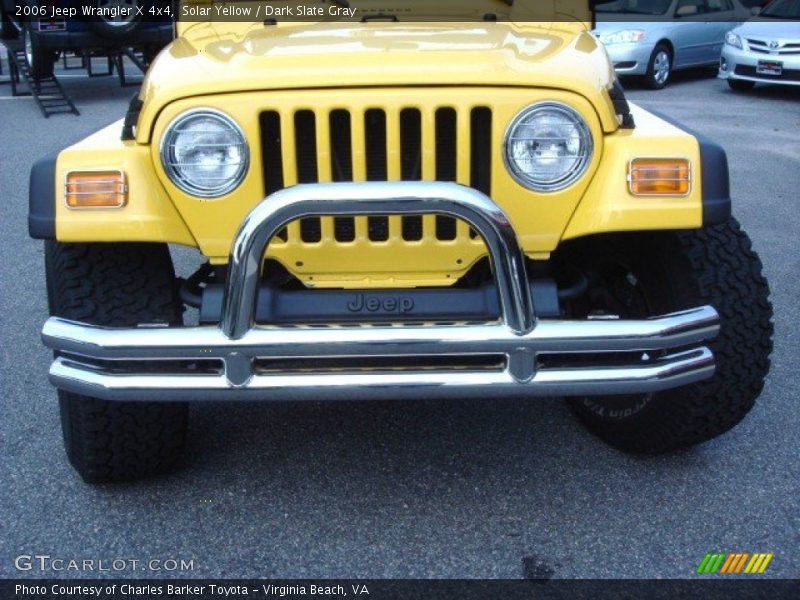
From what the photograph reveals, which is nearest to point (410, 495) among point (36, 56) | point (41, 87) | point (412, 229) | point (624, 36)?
point (412, 229)

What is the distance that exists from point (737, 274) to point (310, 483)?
4.65 ft

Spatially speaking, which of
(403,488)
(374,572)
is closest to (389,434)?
(403,488)

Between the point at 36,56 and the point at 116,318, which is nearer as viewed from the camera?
the point at 116,318

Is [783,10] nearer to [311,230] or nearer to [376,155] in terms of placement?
[376,155]

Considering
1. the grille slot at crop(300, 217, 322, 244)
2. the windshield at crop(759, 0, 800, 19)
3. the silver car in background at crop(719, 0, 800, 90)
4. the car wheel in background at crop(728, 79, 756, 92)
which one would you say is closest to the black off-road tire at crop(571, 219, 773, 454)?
the grille slot at crop(300, 217, 322, 244)

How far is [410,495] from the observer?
2699 mm

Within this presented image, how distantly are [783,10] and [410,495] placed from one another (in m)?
11.1

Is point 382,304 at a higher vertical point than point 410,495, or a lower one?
higher

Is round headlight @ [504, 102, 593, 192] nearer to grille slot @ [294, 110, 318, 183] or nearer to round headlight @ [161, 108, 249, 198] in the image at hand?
grille slot @ [294, 110, 318, 183]

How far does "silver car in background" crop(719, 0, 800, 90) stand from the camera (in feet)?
35.0

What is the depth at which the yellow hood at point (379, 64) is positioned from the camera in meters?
2.25

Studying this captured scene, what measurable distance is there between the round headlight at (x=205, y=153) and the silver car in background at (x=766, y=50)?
32.9 ft

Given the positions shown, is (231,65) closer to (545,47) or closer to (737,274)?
(545,47)

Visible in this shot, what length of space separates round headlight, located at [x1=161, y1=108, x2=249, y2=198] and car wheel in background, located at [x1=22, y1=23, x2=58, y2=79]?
9.09 meters
